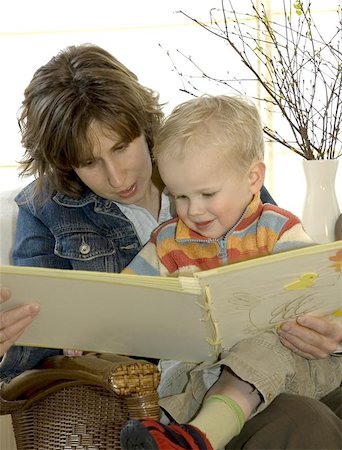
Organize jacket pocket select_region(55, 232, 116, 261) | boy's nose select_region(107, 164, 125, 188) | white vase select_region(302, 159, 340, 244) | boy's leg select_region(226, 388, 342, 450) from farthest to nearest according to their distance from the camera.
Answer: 1. white vase select_region(302, 159, 340, 244)
2. jacket pocket select_region(55, 232, 116, 261)
3. boy's nose select_region(107, 164, 125, 188)
4. boy's leg select_region(226, 388, 342, 450)

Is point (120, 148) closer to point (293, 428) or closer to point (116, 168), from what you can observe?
point (116, 168)

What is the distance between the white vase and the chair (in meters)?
0.95

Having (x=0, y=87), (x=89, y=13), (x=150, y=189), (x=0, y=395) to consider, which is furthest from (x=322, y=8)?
(x=0, y=395)

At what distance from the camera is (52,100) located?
1979 millimetres

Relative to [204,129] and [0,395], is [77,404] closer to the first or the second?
[0,395]

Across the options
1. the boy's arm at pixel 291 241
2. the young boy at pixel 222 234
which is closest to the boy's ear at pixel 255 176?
the young boy at pixel 222 234

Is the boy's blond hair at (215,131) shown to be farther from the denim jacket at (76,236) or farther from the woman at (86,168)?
the denim jacket at (76,236)

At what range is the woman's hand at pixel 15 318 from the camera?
170cm

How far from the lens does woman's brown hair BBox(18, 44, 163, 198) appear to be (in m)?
1.93

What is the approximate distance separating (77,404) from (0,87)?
2.14 meters

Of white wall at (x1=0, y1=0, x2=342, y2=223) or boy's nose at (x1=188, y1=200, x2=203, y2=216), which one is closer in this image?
boy's nose at (x1=188, y1=200, x2=203, y2=216)

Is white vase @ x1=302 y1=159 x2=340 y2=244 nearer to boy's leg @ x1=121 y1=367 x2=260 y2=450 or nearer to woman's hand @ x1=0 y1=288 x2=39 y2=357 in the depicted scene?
boy's leg @ x1=121 y1=367 x2=260 y2=450

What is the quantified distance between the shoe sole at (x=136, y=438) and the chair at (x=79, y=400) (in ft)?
0.62

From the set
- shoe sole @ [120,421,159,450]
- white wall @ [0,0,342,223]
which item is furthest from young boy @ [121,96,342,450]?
white wall @ [0,0,342,223]
